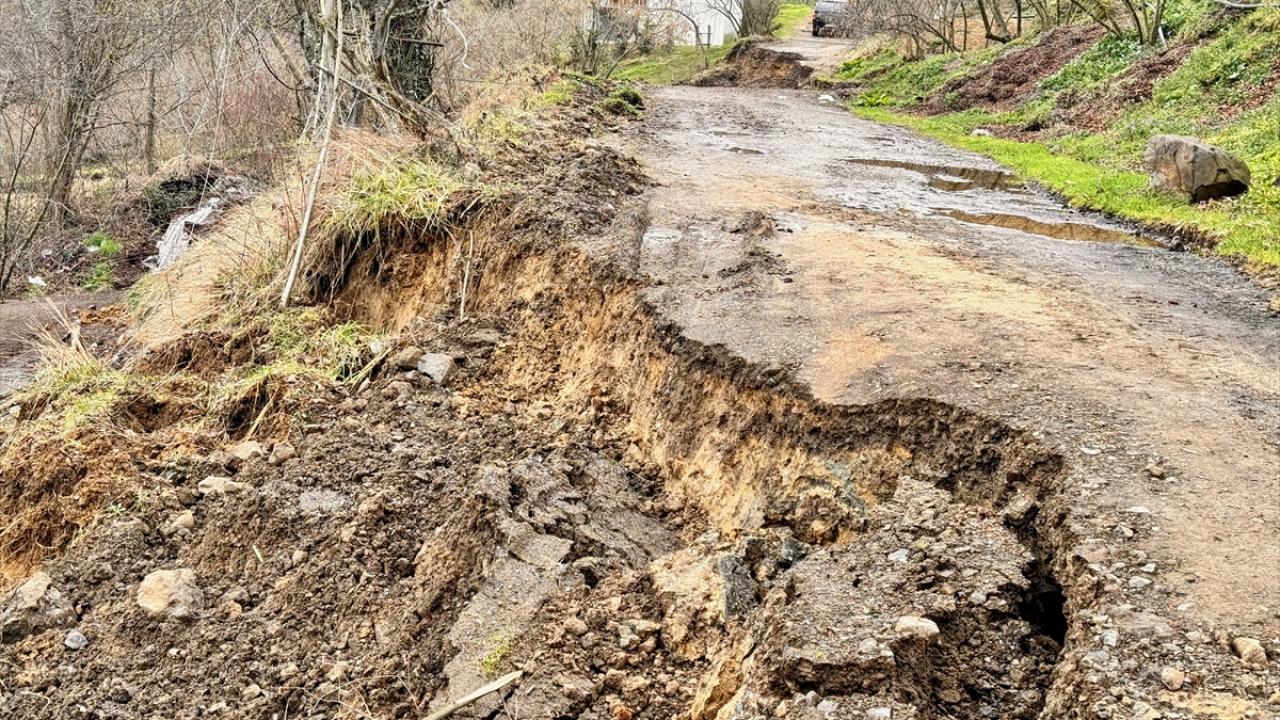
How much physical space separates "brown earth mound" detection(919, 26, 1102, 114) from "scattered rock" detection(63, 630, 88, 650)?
50.3 feet

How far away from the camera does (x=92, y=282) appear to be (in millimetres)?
13727

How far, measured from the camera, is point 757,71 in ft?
88.4

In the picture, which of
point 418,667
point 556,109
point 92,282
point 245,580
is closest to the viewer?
point 418,667

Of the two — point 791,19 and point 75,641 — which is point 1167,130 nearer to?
point 75,641

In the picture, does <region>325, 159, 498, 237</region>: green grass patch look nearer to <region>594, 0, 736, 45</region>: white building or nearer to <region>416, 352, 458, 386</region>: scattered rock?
<region>416, 352, 458, 386</region>: scattered rock

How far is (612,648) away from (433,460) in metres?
1.98

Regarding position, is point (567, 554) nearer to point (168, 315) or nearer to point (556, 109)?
point (168, 315)

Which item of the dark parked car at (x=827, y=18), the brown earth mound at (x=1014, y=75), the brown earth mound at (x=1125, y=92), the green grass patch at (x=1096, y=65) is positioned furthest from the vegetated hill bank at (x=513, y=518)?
the dark parked car at (x=827, y=18)

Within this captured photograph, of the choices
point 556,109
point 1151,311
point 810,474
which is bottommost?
point 810,474

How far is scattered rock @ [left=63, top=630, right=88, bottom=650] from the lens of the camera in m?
4.14

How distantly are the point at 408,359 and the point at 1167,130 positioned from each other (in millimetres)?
9204

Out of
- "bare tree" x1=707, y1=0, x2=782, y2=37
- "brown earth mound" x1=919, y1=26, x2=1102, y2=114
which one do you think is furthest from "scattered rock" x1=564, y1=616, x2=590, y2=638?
"bare tree" x1=707, y1=0, x2=782, y2=37

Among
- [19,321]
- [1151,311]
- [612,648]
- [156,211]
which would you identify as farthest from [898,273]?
[156,211]

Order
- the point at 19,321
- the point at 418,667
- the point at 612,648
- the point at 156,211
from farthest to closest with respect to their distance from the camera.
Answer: the point at 156,211
the point at 19,321
the point at 418,667
the point at 612,648
